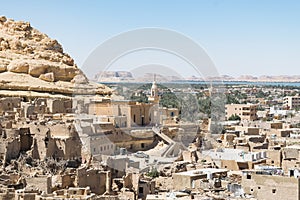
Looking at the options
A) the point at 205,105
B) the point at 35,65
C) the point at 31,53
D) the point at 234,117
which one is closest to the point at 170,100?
the point at 205,105

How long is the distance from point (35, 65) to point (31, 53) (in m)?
3.65

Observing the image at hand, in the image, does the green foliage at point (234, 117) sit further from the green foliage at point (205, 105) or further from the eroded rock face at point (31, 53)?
the eroded rock face at point (31, 53)

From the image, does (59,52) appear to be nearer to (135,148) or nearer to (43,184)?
(135,148)

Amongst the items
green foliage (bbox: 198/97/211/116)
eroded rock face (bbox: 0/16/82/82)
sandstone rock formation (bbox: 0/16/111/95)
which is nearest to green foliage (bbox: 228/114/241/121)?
green foliage (bbox: 198/97/211/116)

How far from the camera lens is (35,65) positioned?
42.1m

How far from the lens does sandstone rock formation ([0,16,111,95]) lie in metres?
40.0

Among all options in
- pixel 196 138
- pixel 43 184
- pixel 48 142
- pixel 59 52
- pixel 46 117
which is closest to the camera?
pixel 43 184

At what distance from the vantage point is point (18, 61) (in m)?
42.0

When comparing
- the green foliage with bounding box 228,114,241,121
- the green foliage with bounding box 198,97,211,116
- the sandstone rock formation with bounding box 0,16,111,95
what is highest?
the sandstone rock formation with bounding box 0,16,111,95

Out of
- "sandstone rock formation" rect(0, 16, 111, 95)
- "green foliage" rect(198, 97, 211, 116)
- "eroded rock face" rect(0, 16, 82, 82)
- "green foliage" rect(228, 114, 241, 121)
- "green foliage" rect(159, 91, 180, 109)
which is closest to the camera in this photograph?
"sandstone rock formation" rect(0, 16, 111, 95)

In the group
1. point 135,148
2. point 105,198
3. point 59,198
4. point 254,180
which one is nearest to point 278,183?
point 254,180

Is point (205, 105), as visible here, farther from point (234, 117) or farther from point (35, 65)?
point (35, 65)

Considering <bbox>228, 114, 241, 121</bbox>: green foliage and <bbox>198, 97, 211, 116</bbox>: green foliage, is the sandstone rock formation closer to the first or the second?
<bbox>198, 97, 211, 116</bbox>: green foliage

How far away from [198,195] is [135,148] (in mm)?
13206
